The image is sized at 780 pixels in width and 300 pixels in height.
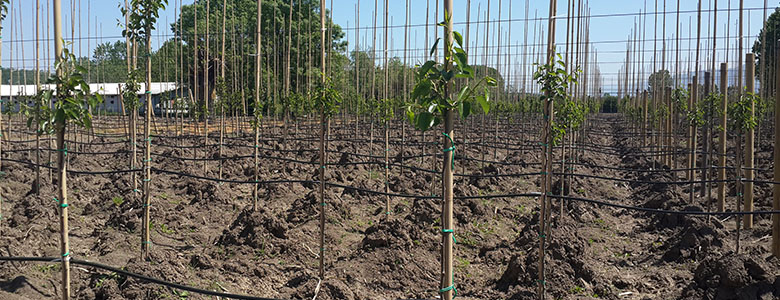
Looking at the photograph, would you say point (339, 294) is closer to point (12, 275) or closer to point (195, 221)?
point (12, 275)

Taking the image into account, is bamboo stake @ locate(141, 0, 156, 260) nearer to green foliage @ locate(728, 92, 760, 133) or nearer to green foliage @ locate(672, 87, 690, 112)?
green foliage @ locate(728, 92, 760, 133)

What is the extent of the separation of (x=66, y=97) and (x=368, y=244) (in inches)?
157

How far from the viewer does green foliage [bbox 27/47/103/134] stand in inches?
162

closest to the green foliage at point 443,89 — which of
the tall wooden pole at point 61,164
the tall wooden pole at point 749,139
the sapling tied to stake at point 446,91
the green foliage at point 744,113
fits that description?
the sapling tied to stake at point 446,91

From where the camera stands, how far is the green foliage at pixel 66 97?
4117 millimetres

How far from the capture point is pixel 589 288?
6.16 meters

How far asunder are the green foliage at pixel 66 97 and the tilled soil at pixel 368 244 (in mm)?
1779

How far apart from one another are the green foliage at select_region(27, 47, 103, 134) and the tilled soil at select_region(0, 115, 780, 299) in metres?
1.78

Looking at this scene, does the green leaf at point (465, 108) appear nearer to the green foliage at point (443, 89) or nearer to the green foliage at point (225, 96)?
the green foliage at point (443, 89)

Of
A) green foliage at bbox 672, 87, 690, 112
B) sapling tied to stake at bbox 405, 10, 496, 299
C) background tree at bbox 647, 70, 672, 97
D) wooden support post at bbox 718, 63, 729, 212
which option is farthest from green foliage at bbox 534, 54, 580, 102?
background tree at bbox 647, 70, 672, 97

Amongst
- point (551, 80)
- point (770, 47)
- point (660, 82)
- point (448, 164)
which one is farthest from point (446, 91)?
point (770, 47)

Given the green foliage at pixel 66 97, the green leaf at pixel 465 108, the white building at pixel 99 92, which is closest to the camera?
the green leaf at pixel 465 108

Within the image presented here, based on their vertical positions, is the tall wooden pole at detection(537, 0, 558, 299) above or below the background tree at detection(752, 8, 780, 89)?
below

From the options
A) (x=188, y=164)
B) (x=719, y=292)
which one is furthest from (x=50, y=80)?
(x=188, y=164)
